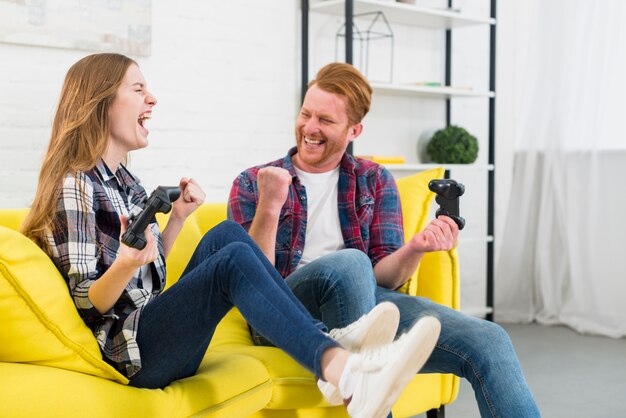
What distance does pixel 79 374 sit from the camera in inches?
69.1

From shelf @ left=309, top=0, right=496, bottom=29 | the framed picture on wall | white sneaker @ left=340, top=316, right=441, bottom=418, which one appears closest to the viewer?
white sneaker @ left=340, top=316, right=441, bottom=418

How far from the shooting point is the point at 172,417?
5.92 ft

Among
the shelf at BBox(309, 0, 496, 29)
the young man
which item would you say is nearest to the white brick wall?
the shelf at BBox(309, 0, 496, 29)

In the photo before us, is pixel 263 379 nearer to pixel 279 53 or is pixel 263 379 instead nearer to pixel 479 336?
pixel 479 336

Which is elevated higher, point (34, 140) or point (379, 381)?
point (34, 140)

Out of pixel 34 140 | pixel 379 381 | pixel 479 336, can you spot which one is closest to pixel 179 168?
pixel 34 140

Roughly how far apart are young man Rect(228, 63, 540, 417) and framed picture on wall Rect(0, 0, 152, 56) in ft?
3.40

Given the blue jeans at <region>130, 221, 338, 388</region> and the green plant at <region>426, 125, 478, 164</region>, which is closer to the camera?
the blue jeans at <region>130, 221, 338, 388</region>

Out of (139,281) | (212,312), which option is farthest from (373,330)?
(139,281)

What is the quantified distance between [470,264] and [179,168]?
196 centimetres

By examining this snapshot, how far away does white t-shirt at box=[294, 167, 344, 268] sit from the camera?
8.01ft

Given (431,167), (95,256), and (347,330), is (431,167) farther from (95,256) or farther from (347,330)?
(95,256)

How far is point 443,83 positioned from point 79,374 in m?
3.17

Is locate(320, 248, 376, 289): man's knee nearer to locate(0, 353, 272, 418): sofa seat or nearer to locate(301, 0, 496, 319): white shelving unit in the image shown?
locate(0, 353, 272, 418): sofa seat
